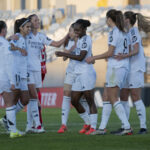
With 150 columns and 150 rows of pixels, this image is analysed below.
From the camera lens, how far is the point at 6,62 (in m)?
8.22

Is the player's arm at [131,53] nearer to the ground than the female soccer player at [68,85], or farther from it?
farther from it

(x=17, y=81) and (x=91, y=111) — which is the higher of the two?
(x=17, y=81)

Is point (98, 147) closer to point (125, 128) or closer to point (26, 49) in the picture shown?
point (125, 128)

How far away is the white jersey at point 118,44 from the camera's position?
28.1 feet

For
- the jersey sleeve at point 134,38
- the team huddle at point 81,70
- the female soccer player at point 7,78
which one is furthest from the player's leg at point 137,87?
the female soccer player at point 7,78

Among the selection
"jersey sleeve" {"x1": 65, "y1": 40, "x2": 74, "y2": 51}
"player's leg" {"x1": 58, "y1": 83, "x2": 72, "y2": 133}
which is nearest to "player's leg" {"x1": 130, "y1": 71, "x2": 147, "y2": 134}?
"player's leg" {"x1": 58, "y1": 83, "x2": 72, "y2": 133}

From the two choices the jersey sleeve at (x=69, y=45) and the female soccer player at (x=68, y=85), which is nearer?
the female soccer player at (x=68, y=85)

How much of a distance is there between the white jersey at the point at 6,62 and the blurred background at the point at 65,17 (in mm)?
14314

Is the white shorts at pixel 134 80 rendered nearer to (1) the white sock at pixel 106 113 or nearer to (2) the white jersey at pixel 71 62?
(1) the white sock at pixel 106 113

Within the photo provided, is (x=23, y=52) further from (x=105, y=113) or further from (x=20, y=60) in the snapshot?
(x=105, y=113)

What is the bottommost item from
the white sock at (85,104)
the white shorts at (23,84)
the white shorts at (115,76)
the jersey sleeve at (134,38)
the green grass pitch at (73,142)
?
the green grass pitch at (73,142)

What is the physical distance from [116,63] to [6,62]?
158cm

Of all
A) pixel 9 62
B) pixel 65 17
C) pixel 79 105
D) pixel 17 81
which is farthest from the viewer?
pixel 65 17

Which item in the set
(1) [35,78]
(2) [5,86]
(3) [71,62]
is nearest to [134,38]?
(3) [71,62]
